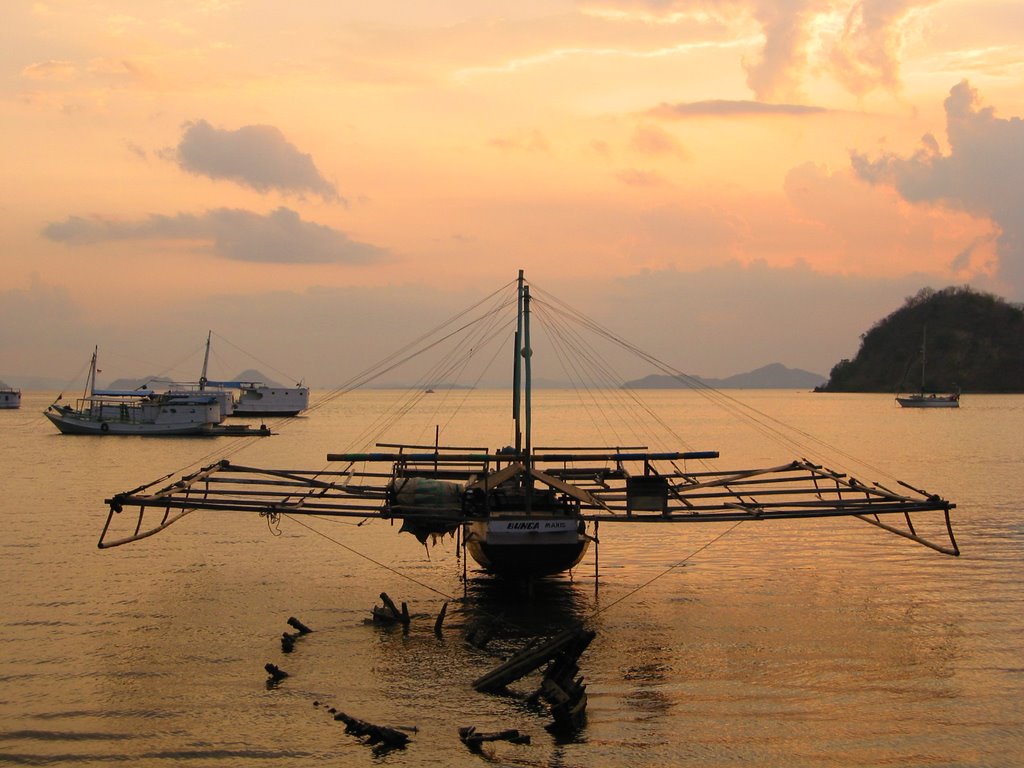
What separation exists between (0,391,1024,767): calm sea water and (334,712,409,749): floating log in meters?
0.19

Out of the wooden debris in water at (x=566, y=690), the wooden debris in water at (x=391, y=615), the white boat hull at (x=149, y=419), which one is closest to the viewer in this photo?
the wooden debris in water at (x=566, y=690)

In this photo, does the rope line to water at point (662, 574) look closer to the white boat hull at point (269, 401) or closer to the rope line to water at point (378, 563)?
the rope line to water at point (378, 563)

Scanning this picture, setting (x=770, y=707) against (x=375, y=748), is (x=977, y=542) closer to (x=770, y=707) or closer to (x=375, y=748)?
(x=770, y=707)

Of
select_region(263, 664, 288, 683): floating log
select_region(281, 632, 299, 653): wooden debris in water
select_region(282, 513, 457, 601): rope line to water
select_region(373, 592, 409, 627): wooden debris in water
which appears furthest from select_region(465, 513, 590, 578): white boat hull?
select_region(263, 664, 288, 683): floating log

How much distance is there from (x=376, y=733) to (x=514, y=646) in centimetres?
660

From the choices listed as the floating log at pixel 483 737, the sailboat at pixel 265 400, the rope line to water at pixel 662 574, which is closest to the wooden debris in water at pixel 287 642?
the floating log at pixel 483 737

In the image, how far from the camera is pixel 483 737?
56.7 feet

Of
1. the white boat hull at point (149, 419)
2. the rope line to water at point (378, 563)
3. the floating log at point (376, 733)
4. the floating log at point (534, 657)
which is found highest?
the white boat hull at point (149, 419)

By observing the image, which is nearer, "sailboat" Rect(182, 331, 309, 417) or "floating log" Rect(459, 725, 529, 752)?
"floating log" Rect(459, 725, 529, 752)

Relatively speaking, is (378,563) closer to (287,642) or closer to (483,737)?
(287,642)

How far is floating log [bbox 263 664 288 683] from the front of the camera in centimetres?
2094

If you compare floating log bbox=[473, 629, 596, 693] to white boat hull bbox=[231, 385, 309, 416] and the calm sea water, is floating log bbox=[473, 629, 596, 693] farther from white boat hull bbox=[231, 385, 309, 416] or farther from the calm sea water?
white boat hull bbox=[231, 385, 309, 416]

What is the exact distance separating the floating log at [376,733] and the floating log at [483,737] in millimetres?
1056

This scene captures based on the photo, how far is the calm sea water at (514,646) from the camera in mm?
17844
